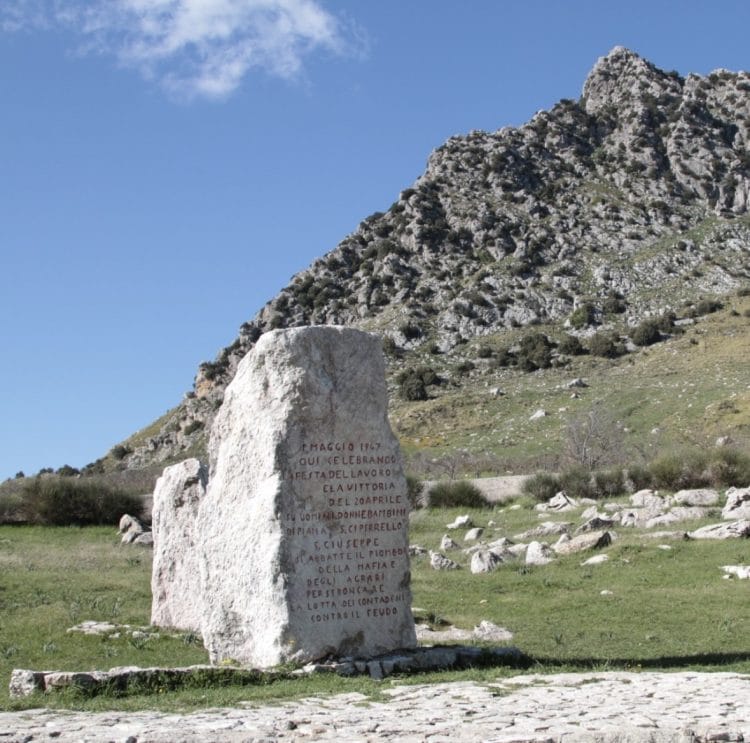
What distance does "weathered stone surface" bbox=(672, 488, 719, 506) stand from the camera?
85.7 feet

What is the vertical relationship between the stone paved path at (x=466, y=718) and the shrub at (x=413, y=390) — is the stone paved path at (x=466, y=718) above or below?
below

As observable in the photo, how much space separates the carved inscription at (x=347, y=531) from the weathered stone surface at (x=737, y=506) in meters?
14.3

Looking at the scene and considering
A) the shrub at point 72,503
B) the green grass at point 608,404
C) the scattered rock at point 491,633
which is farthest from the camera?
the green grass at point 608,404

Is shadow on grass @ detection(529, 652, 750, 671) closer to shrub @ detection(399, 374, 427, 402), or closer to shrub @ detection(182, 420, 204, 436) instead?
shrub @ detection(399, 374, 427, 402)

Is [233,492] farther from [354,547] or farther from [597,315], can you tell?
[597,315]

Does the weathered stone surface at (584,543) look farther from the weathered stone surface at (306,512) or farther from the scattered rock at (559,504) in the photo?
the weathered stone surface at (306,512)

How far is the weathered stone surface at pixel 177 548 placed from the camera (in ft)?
51.3

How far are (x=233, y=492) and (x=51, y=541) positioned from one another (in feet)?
63.2

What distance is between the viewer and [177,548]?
16109mm

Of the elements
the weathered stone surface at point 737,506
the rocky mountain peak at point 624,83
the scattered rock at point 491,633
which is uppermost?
the rocky mountain peak at point 624,83

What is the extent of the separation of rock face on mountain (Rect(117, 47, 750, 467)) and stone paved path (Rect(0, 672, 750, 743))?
58649 mm

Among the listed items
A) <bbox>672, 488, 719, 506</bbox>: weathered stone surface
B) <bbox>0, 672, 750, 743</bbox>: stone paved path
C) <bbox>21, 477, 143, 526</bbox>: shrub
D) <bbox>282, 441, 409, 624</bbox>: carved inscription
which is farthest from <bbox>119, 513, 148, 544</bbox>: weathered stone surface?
<bbox>0, 672, 750, 743</bbox>: stone paved path

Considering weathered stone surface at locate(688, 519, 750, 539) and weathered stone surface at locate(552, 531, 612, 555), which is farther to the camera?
weathered stone surface at locate(552, 531, 612, 555)

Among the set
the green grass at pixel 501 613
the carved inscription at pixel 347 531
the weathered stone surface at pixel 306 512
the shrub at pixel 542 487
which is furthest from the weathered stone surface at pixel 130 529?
the carved inscription at pixel 347 531
